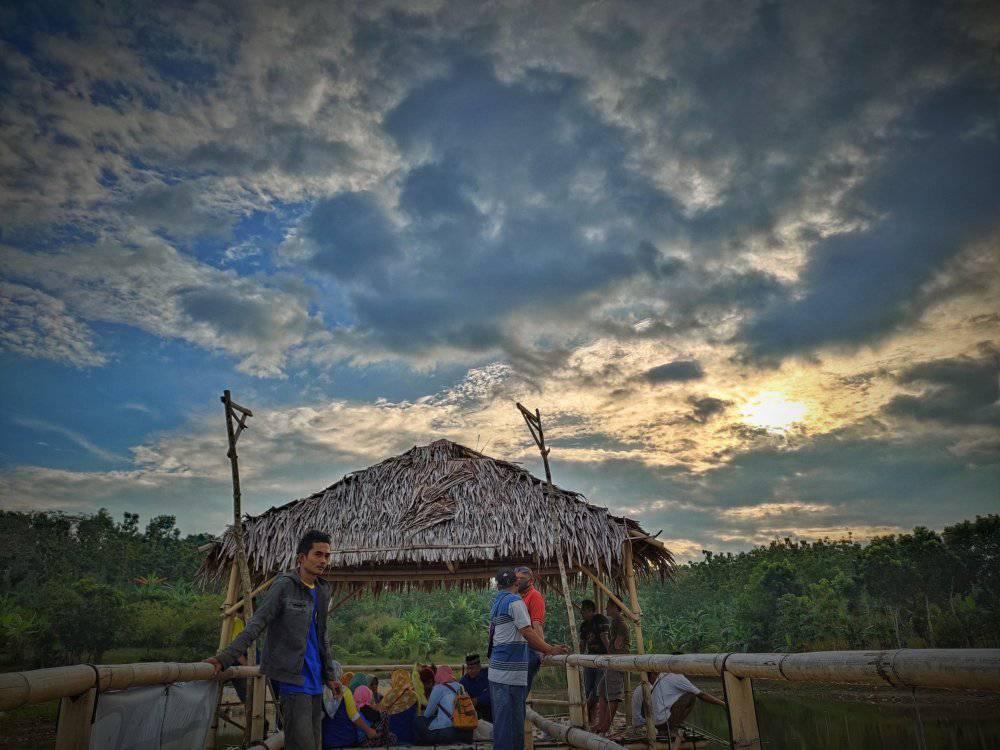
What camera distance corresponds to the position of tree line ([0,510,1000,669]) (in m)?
18.3

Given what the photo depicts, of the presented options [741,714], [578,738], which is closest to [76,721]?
[741,714]

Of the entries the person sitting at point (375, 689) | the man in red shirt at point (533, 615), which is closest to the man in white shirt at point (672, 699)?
the man in red shirt at point (533, 615)

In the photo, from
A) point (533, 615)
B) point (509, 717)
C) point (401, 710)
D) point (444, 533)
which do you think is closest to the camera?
point (509, 717)

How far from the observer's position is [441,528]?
882cm

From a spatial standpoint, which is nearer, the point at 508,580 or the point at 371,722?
the point at 508,580

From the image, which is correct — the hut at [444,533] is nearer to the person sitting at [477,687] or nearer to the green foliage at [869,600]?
the person sitting at [477,687]

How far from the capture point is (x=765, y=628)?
2145cm

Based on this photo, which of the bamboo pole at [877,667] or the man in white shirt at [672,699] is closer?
the bamboo pole at [877,667]

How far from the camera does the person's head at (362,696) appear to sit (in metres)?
5.64

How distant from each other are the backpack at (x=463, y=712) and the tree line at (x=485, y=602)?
974 cm

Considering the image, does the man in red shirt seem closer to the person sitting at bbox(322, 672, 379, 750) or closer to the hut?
the person sitting at bbox(322, 672, 379, 750)

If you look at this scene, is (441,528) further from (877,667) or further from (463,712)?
(877,667)

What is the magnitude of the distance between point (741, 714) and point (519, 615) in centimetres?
202

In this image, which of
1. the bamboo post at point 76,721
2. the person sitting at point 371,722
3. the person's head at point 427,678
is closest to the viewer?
the bamboo post at point 76,721
